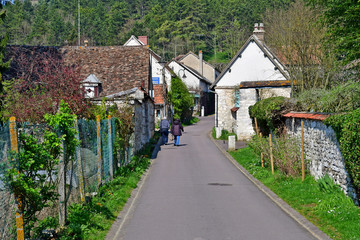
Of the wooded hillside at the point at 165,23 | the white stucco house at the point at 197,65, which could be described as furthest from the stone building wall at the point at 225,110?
the wooded hillside at the point at 165,23

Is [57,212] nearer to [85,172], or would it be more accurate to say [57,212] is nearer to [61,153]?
[61,153]

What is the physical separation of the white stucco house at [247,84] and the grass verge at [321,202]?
12828 millimetres

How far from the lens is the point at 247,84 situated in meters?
28.5

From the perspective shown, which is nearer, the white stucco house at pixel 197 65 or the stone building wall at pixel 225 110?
the stone building wall at pixel 225 110

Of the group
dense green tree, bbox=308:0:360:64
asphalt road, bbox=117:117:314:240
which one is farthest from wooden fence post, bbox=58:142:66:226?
dense green tree, bbox=308:0:360:64

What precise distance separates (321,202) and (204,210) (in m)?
2.87

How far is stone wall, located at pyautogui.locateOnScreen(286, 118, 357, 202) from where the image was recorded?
1133 cm

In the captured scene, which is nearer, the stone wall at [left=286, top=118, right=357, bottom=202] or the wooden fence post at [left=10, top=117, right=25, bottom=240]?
the wooden fence post at [left=10, top=117, right=25, bottom=240]

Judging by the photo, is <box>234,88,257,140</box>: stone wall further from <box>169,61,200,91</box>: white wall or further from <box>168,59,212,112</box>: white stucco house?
<box>169,61,200,91</box>: white wall

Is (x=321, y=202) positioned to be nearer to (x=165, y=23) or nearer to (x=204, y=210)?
(x=204, y=210)

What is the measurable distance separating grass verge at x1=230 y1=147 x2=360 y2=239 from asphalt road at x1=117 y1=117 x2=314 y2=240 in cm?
51

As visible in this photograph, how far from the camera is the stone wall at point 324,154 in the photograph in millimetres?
11333

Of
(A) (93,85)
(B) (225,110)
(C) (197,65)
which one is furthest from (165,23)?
(A) (93,85)

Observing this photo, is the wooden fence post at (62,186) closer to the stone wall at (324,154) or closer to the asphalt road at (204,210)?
the asphalt road at (204,210)
